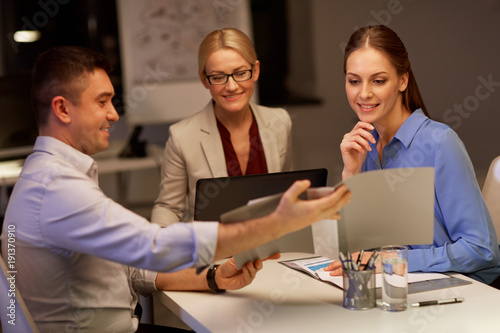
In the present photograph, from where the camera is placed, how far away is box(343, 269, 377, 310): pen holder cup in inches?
61.9

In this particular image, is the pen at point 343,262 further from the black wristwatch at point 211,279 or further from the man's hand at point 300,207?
the black wristwatch at point 211,279

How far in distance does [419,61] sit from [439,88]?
29 cm

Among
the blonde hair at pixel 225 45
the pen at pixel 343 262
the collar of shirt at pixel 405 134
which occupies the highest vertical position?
the blonde hair at pixel 225 45

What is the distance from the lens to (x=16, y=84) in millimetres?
3957

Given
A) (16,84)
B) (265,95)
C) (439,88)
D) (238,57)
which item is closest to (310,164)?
(265,95)

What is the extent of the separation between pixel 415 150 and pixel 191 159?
0.97 meters

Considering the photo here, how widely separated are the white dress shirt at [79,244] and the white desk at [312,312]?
21 centimetres

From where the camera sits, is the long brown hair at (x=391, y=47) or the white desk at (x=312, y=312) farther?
the long brown hair at (x=391, y=47)

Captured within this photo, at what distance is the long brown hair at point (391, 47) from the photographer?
6.66ft

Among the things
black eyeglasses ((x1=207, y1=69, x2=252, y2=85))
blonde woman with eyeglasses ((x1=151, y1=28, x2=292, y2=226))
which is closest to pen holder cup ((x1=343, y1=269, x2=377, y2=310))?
blonde woman with eyeglasses ((x1=151, y1=28, x2=292, y2=226))

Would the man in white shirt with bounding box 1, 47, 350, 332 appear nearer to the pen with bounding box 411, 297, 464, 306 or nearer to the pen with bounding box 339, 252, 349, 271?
the pen with bounding box 339, 252, 349, 271

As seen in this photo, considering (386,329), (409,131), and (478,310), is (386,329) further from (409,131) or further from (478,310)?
(409,131)

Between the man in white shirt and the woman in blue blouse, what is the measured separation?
0.55m

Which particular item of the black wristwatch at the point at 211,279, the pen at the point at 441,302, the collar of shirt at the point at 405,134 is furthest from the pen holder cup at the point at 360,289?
the collar of shirt at the point at 405,134
